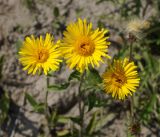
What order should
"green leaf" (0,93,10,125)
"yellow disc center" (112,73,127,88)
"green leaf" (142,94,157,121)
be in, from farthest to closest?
"green leaf" (0,93,10,125), "green leaf" (142,94,157,121), "yellow disc center" (112,73,127,88)

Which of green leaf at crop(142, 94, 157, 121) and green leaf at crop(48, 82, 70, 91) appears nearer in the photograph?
green leaf at crop(48, 82, 70, 91)

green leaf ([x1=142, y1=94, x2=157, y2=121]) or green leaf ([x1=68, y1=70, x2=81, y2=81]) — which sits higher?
green leaf ([x1=68, y1=70, x2=81, y2=81])

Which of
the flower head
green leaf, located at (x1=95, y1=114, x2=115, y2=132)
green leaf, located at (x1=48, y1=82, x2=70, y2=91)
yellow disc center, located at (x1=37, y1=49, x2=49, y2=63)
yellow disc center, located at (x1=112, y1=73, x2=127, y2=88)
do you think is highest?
the flower head

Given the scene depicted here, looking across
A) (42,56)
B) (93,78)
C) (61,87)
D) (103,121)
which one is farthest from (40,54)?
(103,121)

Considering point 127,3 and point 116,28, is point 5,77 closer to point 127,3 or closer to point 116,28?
point 116,28

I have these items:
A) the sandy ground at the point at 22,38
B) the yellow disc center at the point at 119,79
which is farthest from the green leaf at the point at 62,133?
the yellow disc center at the point at 119,79

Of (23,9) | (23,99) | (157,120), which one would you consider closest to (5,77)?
(23,99)

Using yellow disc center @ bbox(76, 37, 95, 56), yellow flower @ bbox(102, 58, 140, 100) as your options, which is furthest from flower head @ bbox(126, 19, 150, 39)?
yellow disc center @ bbox(76, 37, 95, 56)

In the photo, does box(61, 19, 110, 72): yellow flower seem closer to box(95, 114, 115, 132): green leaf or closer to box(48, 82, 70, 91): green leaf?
box(48, 82, 70, 91): green leaf
